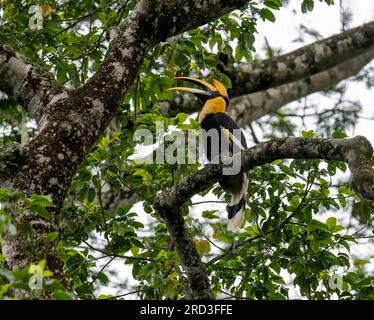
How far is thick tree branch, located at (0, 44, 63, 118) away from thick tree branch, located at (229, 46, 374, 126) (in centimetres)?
346

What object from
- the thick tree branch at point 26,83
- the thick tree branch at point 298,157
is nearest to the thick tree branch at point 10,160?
the thick tree branch at point 26,83

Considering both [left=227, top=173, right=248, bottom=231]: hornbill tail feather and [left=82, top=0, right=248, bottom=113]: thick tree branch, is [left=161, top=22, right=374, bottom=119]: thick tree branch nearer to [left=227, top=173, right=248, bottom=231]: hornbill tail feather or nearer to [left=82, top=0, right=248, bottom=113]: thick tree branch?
[left=227, top=173, right=248, bottom=231]: hornbill tail feather

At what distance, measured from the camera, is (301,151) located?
2.79m

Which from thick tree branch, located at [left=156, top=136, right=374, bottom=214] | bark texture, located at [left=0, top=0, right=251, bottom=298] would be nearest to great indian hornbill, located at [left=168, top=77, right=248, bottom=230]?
thick tree branch, located at [left=156, top=136, right=374, bottom=214]

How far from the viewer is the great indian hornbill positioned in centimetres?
431

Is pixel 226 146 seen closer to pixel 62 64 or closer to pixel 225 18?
pixel 225 18

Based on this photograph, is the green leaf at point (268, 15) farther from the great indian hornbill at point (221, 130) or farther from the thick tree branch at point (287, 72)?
the thick tree branch at point (287, 72)

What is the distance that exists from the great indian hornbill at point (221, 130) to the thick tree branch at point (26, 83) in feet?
4.41

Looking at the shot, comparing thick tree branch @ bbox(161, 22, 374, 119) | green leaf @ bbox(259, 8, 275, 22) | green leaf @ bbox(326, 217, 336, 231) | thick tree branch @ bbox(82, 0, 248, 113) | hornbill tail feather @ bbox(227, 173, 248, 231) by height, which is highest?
thick tree branch @ bbox(161, 22, 374, 119)

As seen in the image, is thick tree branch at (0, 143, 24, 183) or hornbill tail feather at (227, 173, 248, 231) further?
hornbill tail feather at (227, 173, 248, 231)

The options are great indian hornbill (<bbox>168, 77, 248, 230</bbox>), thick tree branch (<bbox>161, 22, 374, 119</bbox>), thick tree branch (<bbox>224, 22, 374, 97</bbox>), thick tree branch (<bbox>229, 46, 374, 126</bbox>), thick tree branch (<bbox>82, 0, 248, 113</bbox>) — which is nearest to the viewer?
thick tree branch (<bbox>82, 0, 248, 113</bbox>)

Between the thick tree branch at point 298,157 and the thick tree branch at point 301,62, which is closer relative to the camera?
the thick tree branch at point 298,157

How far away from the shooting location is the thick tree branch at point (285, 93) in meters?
6.64

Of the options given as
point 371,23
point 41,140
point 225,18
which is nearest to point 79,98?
point 41,140
